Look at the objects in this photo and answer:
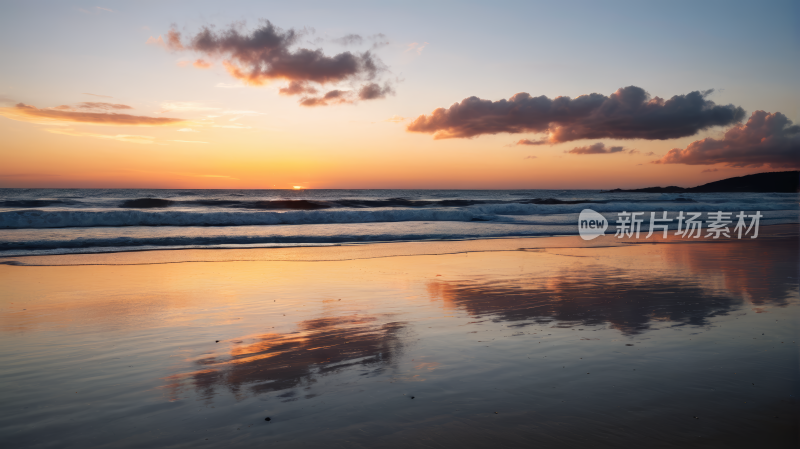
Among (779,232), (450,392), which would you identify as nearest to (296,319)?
(450,392)

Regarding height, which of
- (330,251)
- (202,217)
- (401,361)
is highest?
(202,217)

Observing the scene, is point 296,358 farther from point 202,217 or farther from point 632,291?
point 202,217

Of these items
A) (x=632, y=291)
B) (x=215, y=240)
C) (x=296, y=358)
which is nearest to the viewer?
(x=296, y=358)

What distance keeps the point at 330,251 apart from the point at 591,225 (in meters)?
19.8

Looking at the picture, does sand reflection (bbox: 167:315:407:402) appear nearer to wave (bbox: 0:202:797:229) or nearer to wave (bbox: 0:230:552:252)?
wave (bbox: 0:230:552:252)

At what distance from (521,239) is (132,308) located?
15258 millimetres

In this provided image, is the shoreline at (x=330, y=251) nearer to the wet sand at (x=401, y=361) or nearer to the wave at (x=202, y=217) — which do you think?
the wet sand at (x=401, y=361)

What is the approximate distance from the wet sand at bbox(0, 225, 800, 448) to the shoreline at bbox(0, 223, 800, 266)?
2.97 meters


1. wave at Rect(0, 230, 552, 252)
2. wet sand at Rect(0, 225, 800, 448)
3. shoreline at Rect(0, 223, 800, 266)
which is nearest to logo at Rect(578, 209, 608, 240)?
wave at Rect(0, 230, 552, 252)

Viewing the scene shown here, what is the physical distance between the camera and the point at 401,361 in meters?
4.84

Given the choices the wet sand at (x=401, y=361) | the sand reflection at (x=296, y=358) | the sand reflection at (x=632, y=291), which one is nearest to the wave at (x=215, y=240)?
the wet sand at (x=401, y=361)

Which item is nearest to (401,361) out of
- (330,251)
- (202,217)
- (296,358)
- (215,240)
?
(296,358)

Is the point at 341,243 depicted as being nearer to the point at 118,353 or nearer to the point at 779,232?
the point at 118,353

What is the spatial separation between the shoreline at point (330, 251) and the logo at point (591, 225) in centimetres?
236
